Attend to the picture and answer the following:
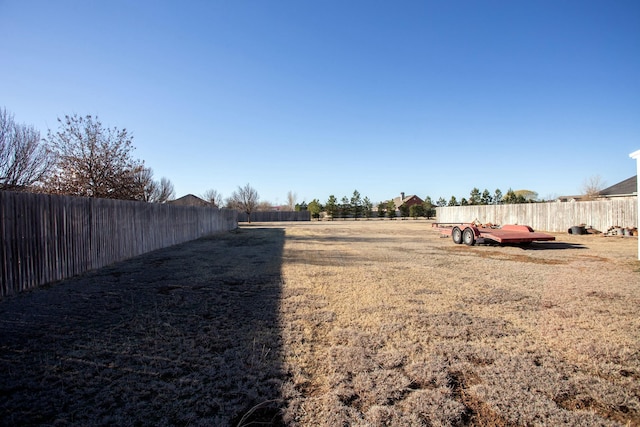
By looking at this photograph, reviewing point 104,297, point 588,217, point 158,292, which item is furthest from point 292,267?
point 588,217

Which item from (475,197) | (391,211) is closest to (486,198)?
(475,197)

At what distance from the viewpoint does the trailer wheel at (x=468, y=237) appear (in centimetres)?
1229

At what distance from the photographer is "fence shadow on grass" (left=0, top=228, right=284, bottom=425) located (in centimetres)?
219

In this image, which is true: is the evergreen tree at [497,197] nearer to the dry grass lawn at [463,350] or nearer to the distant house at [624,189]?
the distant house at [624,189]

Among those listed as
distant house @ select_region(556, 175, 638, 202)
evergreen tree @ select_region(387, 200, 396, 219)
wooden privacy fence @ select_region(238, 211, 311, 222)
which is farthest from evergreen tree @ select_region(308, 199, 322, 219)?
distant house @ select_region(556, 175, 638, 202)

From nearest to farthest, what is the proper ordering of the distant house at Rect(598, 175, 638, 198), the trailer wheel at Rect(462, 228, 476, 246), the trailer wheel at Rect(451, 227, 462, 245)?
the trailer wheel at Rect(462, 228, 476, 246)
the trailer wheel at Rect(451, 227, 462, 245)
the distant house at Rect(598, 175, 638, 198)

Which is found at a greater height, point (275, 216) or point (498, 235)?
point (275, 216)

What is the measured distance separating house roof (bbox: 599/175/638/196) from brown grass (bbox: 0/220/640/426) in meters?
26.6

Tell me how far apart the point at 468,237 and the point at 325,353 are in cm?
1117

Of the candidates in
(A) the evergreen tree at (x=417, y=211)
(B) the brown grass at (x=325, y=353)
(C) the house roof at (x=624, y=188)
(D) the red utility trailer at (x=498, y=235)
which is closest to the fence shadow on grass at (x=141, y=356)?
(B) the brown grass at (x=325, y=353)

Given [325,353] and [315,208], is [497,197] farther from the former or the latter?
[325,353]

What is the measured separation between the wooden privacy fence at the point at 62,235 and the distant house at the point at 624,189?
3341cm

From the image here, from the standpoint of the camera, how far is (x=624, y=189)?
85.7 feet

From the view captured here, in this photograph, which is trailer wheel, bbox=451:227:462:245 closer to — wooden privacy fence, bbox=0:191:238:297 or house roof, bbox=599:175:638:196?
wooden privacy fence, bbox=0:191:238:297
